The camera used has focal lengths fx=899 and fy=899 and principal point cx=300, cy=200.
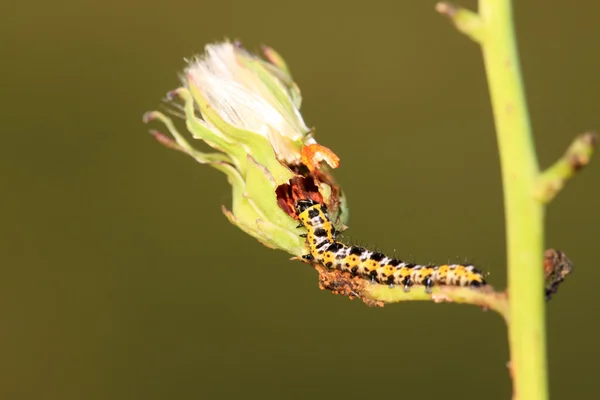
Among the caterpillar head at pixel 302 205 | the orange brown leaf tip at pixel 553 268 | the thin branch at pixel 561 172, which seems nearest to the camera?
the thin branch at pixel 561 172

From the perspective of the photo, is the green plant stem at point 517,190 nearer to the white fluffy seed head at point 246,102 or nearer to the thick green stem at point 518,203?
the thick green stem at point 518,203

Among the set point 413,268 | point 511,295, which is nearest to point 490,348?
point 413,268

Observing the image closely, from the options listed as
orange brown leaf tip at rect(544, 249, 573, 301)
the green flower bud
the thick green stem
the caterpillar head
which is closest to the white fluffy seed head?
the green flower bud

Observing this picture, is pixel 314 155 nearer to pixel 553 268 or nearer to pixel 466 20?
pixel 553 268

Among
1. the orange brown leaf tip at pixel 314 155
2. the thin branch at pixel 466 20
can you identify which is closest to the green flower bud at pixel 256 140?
the orange brown leaf tip at pixel 314 155

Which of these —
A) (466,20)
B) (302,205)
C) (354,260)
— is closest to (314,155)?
(302,205)

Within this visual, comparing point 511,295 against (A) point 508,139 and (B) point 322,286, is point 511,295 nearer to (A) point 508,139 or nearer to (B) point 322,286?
(A) point 508,139

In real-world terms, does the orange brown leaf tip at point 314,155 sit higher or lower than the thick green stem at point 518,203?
higher
